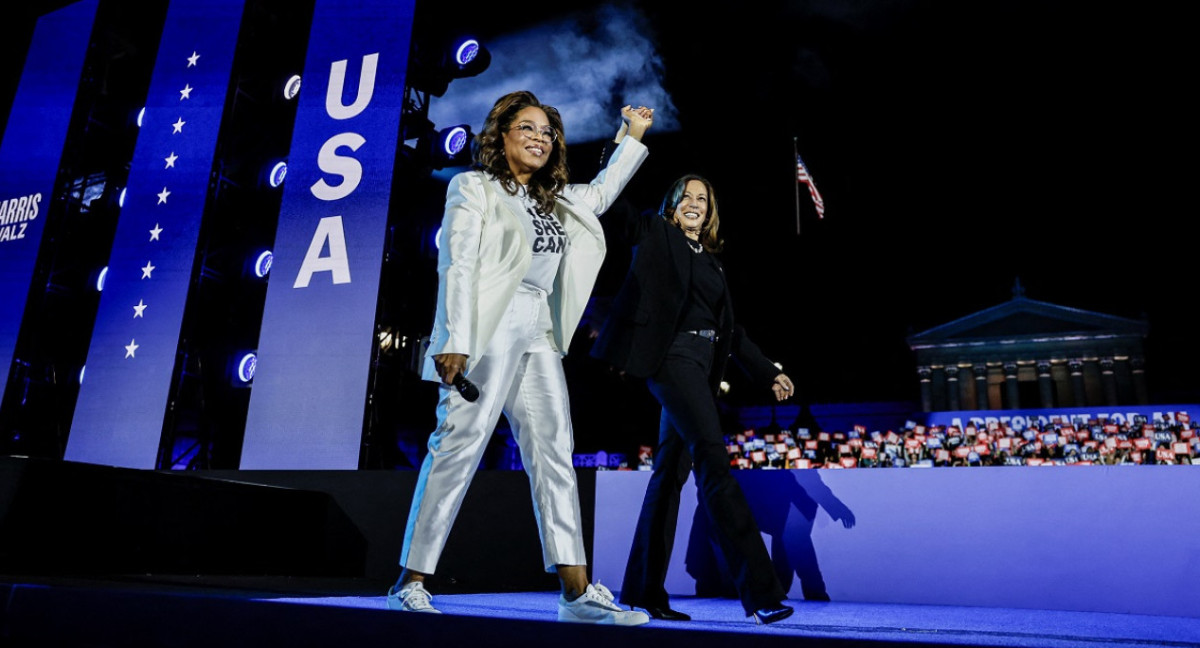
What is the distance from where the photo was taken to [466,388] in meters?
1.90

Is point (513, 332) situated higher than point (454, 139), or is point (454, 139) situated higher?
point (454, 139)

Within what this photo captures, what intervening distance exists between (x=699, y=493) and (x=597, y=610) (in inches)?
23.4

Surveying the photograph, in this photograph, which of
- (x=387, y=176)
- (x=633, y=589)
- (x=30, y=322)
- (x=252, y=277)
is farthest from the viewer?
(x=252, y=277)

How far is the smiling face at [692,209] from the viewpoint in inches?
109

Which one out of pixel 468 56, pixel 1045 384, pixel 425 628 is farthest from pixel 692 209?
pixel 1045 384

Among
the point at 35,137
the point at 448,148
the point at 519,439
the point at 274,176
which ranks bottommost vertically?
the point at 519,439

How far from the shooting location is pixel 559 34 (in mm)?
8258

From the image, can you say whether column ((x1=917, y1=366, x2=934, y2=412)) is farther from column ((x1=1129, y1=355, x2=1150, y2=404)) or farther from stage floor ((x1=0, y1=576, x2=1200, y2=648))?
stage floor ((x1=0, y1=576, x2=1200, y2=648))

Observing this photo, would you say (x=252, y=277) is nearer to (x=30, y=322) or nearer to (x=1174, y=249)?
(x=30, y=322)

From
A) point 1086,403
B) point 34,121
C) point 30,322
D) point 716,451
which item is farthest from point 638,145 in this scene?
point 1086,403

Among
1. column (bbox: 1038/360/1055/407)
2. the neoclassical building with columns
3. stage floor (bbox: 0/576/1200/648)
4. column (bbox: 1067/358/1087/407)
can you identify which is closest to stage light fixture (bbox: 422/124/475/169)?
stage floor (bbox: 0/576/1200/648)

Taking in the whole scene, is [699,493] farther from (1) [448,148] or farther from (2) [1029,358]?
(2) [1029,358]

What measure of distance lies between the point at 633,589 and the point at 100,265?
31.6ft

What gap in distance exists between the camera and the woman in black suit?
2.30 metres
